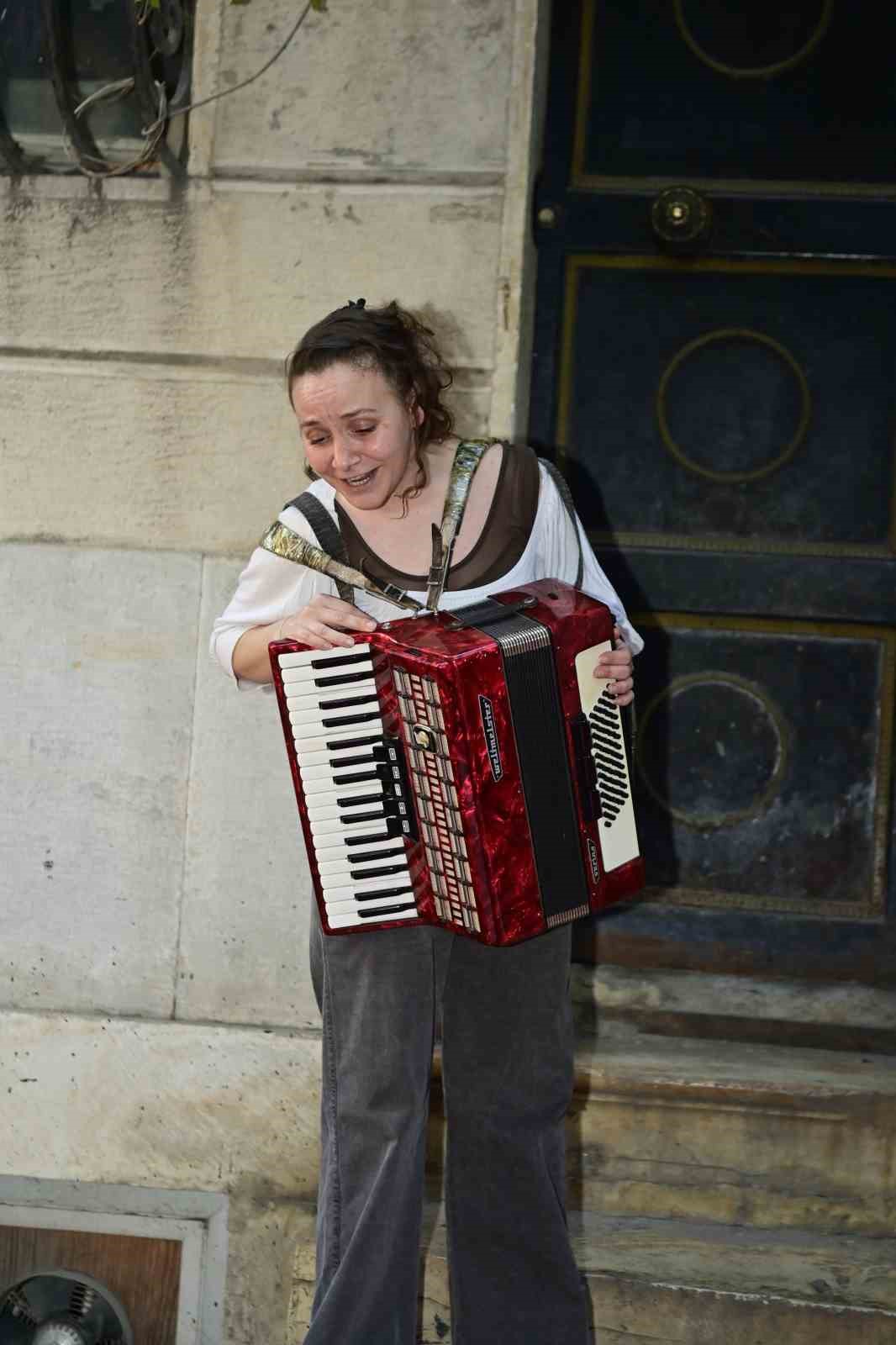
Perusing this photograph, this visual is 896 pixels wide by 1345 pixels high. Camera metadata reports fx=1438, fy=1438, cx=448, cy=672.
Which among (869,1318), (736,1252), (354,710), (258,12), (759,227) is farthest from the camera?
(759,227)

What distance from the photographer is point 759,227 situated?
146 inches

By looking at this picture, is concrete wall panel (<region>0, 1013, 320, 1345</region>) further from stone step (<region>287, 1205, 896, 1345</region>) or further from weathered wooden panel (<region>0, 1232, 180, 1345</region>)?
stone step (<region>287, 1205, 896, 1345</region>)

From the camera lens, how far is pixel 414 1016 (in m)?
2.39

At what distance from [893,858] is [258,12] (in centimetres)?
265

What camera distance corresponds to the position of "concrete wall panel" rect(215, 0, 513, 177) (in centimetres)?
342

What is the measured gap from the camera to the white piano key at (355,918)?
233 cm

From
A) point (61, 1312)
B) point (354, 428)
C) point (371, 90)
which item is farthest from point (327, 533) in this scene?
point (61, 1312)

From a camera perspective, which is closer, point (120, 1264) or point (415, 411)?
point (415, 411)

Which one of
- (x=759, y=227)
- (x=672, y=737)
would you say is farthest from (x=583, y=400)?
(x=672, y=737)

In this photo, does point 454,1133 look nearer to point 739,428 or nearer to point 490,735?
point 490,735

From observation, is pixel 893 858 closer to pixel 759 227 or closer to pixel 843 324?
pixel 843 324

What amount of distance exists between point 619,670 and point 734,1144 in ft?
4.87

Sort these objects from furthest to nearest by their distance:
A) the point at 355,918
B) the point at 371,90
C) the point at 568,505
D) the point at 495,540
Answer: the point at 371,90 < the point at 568,505 < the point at 495,540 < the point at 355,918

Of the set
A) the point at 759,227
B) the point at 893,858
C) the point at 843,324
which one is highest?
the point at 759,227
